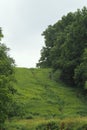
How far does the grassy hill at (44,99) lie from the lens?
238 feet

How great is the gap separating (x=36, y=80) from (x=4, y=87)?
48374 millimetres

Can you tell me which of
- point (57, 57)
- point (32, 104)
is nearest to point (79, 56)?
point (57, 57)

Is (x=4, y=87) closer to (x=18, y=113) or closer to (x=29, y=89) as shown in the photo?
(x=18, y=113)

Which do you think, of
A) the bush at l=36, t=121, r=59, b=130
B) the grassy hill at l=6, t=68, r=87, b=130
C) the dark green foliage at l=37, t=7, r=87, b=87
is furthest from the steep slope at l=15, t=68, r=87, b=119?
the bush at l=36, t=121, r=59, b=130

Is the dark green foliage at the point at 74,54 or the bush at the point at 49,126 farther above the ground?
the dark green foliage at the point at 74,54

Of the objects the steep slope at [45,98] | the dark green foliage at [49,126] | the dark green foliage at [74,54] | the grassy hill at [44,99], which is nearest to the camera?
the dark green foliage at [49,126]

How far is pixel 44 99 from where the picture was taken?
86812mm

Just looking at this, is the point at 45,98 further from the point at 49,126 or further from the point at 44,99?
the point at 49,126

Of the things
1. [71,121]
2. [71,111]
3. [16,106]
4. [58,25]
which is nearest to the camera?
[71,121]

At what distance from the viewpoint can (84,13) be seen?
98562mm

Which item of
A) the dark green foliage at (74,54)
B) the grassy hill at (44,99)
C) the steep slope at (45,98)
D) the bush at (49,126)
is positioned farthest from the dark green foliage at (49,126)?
the dark green foliage at (74,54)

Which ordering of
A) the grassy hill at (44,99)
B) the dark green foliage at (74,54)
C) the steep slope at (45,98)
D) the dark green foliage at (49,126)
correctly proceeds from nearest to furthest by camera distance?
1. the dark green foliage at (49,126)
2. the grassy hill at (44,99)
3. the steep slope at (45,98)
4. the dark green foliage at (74,54)

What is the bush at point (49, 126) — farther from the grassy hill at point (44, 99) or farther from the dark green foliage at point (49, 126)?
the grassy hill at point (44, 99)

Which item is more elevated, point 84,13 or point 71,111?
point 84,13
